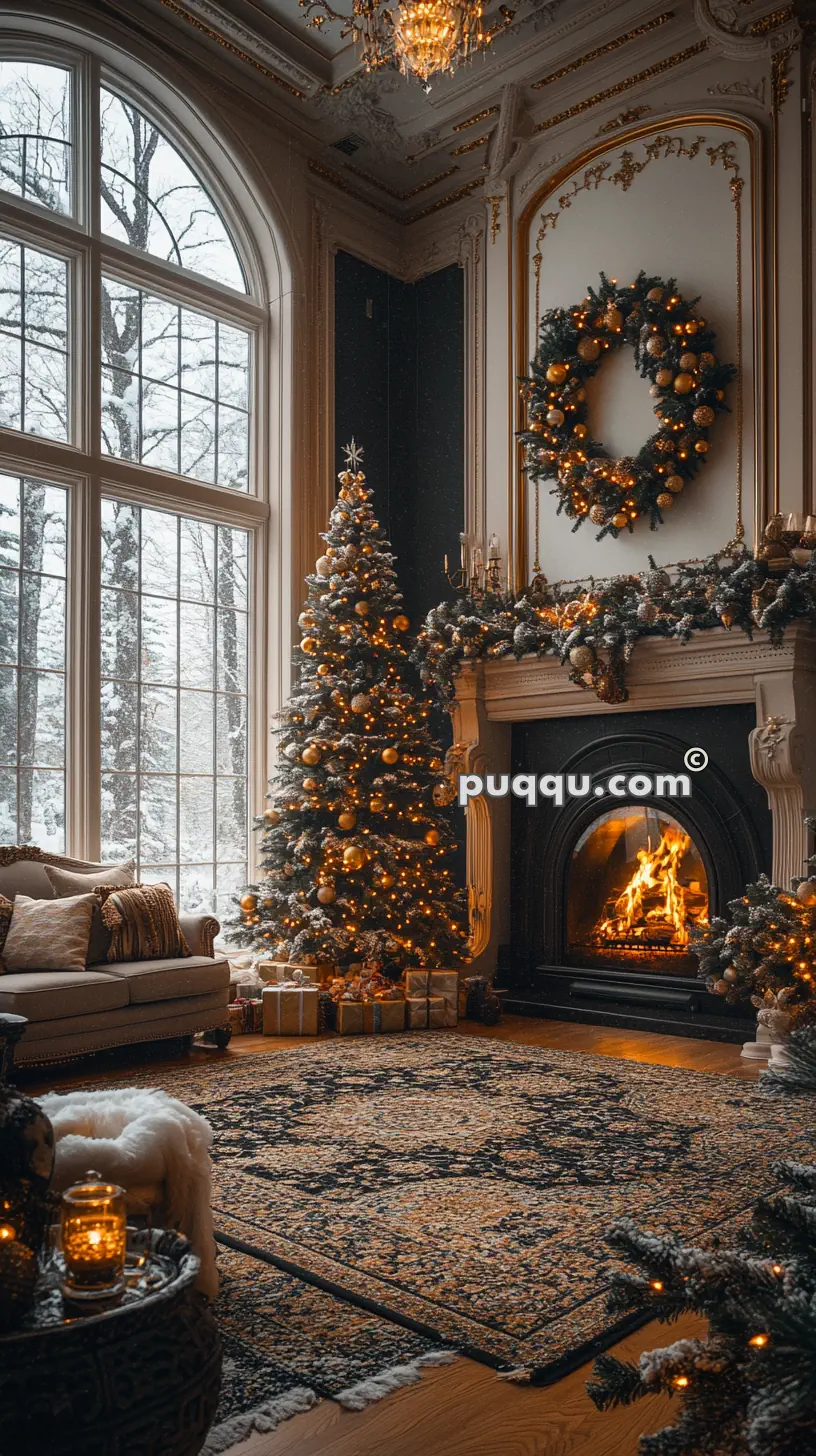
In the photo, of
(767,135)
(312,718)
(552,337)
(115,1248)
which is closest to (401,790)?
(312,718)

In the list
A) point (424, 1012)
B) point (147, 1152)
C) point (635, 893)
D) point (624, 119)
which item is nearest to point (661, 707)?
point (635, 893)

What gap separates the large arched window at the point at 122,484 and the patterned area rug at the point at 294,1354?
12.4 ft

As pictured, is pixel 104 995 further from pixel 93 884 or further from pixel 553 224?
pixel 553 224

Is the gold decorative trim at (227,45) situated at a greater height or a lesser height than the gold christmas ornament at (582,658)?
greater

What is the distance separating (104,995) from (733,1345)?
13.1 ft

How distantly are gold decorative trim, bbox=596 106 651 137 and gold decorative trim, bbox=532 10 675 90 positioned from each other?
352mm

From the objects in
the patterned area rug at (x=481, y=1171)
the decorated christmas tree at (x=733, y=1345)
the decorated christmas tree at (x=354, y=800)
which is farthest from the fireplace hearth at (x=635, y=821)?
the decorated christmas tree at (x=733, y=1345)

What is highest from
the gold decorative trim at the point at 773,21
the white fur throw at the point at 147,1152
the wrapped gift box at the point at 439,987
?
the gold decorative trim at the point at 773,21

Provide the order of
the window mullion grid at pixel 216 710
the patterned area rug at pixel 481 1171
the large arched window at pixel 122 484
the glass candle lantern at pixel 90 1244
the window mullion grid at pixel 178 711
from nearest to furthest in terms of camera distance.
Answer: the glass candle lantern at pixel 90 1244
the patterned area rug at pixel 481 1171
the large arched window at pixel 122 484
the window mullion grid at pixel 178 711
the window mullion grid at pixel 216 710

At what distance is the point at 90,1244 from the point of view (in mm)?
1501

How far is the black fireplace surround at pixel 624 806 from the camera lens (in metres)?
6.10

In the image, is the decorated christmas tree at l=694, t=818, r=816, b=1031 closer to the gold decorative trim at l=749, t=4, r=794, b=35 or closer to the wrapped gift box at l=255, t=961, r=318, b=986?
the wrapped gift box at l=255, t=961, r=318, b=986

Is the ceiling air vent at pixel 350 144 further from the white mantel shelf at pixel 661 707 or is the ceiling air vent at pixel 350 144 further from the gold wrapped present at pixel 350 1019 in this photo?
the gold wrapped present at pixel 350 1019

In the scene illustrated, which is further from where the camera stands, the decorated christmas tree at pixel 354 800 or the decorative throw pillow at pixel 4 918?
the decorated christmas tree at pixel 354 800
